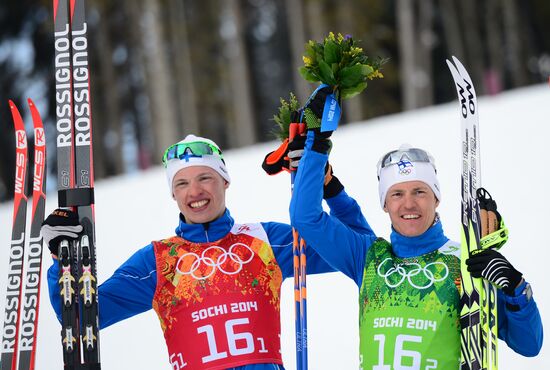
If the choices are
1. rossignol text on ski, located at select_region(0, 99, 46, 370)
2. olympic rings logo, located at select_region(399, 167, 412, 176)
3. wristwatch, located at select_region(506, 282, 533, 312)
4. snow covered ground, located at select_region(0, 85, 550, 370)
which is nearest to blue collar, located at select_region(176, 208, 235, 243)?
olympic rings logo, located at select_region(399, 167, 412, 176)

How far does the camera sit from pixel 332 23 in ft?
69.6

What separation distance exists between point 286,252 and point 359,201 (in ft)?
13.9

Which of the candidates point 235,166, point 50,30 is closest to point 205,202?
point 235,166

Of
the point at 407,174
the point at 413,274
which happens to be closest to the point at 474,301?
the point at 413,274

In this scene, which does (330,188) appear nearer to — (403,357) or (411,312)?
(411,312)

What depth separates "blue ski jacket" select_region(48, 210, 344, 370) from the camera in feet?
13.5

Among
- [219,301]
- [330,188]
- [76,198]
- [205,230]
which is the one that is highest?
[76,198]

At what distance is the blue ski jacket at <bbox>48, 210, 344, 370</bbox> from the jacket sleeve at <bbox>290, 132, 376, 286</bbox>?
34cm

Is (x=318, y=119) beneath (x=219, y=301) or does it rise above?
above

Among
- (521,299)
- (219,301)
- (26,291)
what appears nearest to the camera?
(521,299)

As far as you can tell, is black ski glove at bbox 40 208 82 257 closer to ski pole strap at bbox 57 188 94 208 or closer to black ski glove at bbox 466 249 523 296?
ski pole strap at bbox 57 188 94 208

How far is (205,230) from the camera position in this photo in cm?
411

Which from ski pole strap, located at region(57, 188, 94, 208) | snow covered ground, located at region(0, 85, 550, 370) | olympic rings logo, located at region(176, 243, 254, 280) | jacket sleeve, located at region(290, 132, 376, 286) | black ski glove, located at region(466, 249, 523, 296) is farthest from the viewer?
snow covered ground, located at region(0, 85, 550, 370)

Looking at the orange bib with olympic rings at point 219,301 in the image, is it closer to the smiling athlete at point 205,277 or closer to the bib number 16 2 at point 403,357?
the smiling athlete at point 205,277
